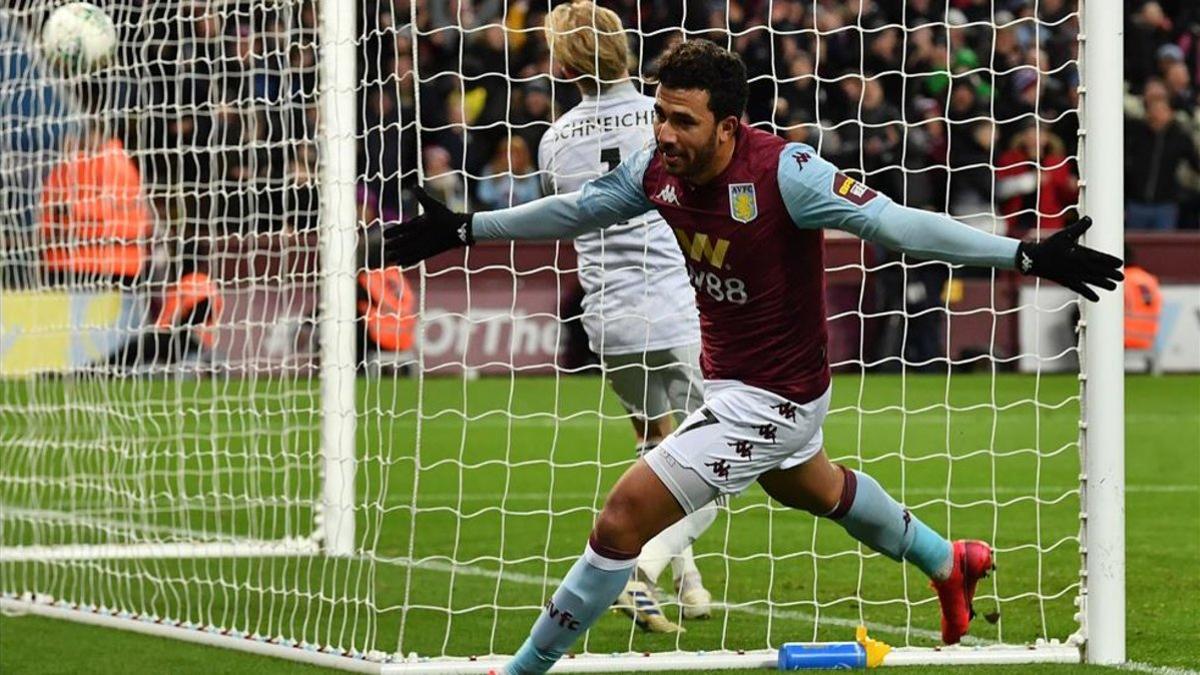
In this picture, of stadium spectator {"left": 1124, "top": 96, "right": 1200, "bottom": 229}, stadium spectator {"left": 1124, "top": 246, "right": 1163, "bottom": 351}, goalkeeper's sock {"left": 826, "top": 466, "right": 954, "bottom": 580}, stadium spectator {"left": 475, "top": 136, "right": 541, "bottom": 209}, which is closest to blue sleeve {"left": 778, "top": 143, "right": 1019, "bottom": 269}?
goalkeeper's sock {"left": 826, "top": 466, "right": 954, "bottom": 580}

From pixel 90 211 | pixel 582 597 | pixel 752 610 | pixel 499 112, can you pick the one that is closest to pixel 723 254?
pixel 582 597

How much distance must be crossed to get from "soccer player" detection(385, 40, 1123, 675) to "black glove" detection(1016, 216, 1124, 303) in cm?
10

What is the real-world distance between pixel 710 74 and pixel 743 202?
1.19 ft

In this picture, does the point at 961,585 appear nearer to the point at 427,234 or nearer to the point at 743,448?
the point at 743,448

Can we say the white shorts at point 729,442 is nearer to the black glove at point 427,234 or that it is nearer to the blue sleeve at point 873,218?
A: the blue sleeve at point 873,218

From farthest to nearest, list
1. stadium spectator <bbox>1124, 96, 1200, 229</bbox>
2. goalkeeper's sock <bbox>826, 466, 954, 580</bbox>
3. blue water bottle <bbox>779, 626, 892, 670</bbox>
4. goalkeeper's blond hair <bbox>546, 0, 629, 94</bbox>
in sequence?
stadium spectator <bbox>1124, 96, 1200, 229</bbox>, goalkeeper's blond hair <bbox>546, 0, 629, 94</bbox>, blue water bottle <bbox>779, 626, 892, 670</bbox>, goalkeeper's sock <bbox>826, 466, 954, 580</bbox>

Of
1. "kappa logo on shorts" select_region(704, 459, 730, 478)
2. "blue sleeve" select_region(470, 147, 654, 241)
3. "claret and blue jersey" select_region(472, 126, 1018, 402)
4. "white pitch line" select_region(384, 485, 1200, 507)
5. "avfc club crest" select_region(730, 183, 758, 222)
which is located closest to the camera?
"claret and blue jersey" select_region(472, 126, 1018, 402)

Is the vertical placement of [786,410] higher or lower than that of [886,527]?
higher

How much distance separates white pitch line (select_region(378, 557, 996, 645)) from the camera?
7.36 metres

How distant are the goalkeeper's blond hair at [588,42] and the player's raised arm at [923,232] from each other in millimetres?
1809

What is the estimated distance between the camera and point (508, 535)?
10.5 meters

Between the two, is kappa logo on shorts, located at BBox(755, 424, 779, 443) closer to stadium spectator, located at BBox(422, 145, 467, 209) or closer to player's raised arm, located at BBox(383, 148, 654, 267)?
player's raised arm, located at BBox(383, 148, 654, 267)

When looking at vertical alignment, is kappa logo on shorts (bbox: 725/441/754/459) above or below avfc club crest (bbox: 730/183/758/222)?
below

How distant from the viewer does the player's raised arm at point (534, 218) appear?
5895 mm
